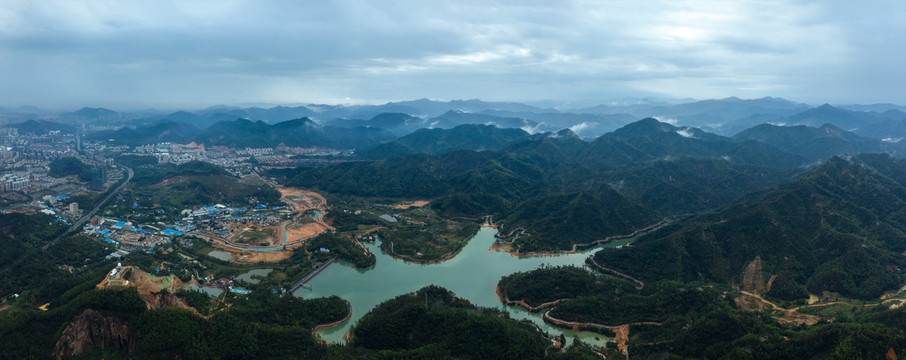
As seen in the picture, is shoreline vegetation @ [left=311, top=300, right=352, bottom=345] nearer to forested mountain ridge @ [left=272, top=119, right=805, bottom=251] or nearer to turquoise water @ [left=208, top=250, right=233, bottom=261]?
turquoise water @ [left=208, top=250, right=233, bottom=261]

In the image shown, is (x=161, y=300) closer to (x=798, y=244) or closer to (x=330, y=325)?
(x=330, y=325)

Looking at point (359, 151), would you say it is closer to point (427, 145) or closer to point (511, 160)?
point (427, 145)

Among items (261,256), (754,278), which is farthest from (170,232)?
(754,278)

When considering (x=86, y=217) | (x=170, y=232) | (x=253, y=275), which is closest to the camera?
(x=253, y=275)

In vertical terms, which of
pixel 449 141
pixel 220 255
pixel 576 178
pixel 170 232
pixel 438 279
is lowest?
pixel 438 279

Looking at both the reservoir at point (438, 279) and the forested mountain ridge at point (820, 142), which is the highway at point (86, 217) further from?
the forested mountain ridge at point (820, 142)

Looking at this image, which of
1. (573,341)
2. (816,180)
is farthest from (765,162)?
(573,341)

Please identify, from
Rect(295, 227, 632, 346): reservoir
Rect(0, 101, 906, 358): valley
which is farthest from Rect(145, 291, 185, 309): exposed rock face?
Rect(295, 227, 632, 346): reservoir
